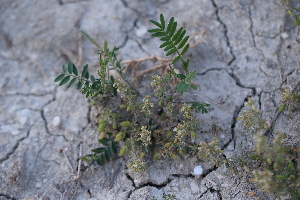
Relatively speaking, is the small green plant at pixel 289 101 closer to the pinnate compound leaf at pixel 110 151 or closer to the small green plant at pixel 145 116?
the small green plant at pixel 145 116

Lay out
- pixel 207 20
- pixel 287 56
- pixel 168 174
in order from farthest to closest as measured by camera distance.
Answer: pixel 207 20, pixel 287 56, pixel 168 174

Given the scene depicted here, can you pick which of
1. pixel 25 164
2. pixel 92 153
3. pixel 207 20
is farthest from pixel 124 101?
pixel 207 20

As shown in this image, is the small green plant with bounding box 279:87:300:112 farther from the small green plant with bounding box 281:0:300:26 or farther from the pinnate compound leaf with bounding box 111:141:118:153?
the pinnate compound leaf with bounding box 111:141:118:153

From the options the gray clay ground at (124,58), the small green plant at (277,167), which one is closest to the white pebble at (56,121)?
the gray clay ground at (124,58)

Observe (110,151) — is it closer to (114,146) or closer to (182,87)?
(114,146)

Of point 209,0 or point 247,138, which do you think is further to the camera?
point 209,0

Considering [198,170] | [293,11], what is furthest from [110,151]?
[293,11]

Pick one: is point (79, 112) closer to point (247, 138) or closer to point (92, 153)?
point (92, 153)
